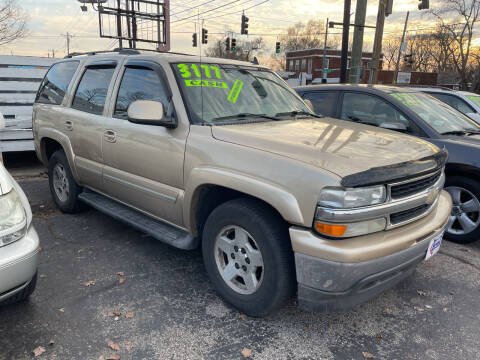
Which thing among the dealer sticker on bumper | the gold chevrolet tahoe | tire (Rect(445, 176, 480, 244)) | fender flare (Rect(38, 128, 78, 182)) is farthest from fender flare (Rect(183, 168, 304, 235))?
tire (Rect(445, 176, 480, 244))

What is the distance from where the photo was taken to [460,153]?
13.7 feet

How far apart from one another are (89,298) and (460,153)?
4100mm

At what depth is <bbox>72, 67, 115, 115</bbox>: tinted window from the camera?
13.0 ft

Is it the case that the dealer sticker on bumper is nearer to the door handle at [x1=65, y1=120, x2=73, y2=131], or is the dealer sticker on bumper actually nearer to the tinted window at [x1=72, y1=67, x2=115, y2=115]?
the tinted window at [x1=72, y1=67, x2=115, y2=115]

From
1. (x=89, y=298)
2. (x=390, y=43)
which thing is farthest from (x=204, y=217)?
(x=390, y=43)

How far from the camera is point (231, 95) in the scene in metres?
3.34

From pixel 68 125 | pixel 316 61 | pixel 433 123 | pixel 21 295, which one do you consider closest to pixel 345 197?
pixel 21 295

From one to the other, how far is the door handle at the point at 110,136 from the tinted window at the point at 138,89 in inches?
7.1

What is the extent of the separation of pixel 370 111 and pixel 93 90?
3506 millimetres

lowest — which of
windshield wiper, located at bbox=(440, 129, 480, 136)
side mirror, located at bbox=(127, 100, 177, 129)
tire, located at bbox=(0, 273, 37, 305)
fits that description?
tire, located at bbox=(0, 273, 37, 305)

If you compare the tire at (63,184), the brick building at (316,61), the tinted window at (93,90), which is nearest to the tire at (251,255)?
the tinted window at (93,90)

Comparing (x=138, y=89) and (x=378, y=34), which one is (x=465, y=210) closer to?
(x=138, y=89)

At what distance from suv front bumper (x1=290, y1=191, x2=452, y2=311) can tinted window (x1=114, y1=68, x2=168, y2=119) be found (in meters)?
1.85

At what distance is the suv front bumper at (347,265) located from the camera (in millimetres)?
2164
